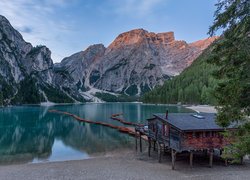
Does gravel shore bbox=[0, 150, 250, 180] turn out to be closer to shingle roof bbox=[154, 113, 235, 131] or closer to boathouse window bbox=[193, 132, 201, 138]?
boathouse window bbox=[193, 132, 201, 138]

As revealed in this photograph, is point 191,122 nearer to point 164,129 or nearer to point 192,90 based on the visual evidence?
point 164,129

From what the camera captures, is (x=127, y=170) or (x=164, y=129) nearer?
(x=127, y=170)

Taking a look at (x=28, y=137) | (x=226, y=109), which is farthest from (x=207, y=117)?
(x=28, y=137)

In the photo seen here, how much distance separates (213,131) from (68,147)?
29.3 meters

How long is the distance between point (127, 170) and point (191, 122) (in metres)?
9.12

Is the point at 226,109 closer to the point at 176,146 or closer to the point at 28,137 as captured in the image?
the point at 176,146

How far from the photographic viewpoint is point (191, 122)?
30.6m

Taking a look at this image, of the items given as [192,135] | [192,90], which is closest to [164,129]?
[192,135]

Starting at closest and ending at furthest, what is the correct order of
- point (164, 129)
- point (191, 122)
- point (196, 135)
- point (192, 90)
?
1. point (196, 135)
2. point (191, 122)
3. point (164, 129)
4. point (192, 90)

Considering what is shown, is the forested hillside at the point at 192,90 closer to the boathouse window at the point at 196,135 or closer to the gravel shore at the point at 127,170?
the gravel shore at the point at 127,170

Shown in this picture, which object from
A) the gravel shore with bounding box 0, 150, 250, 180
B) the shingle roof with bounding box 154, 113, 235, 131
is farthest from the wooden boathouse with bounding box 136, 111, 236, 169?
the gravel shore with bounding box 0, 150, 250, 180

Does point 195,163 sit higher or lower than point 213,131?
lower

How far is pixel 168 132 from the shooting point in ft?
102

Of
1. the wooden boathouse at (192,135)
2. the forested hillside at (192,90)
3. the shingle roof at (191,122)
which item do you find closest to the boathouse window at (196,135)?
the wooden boathouse at (192,135)
